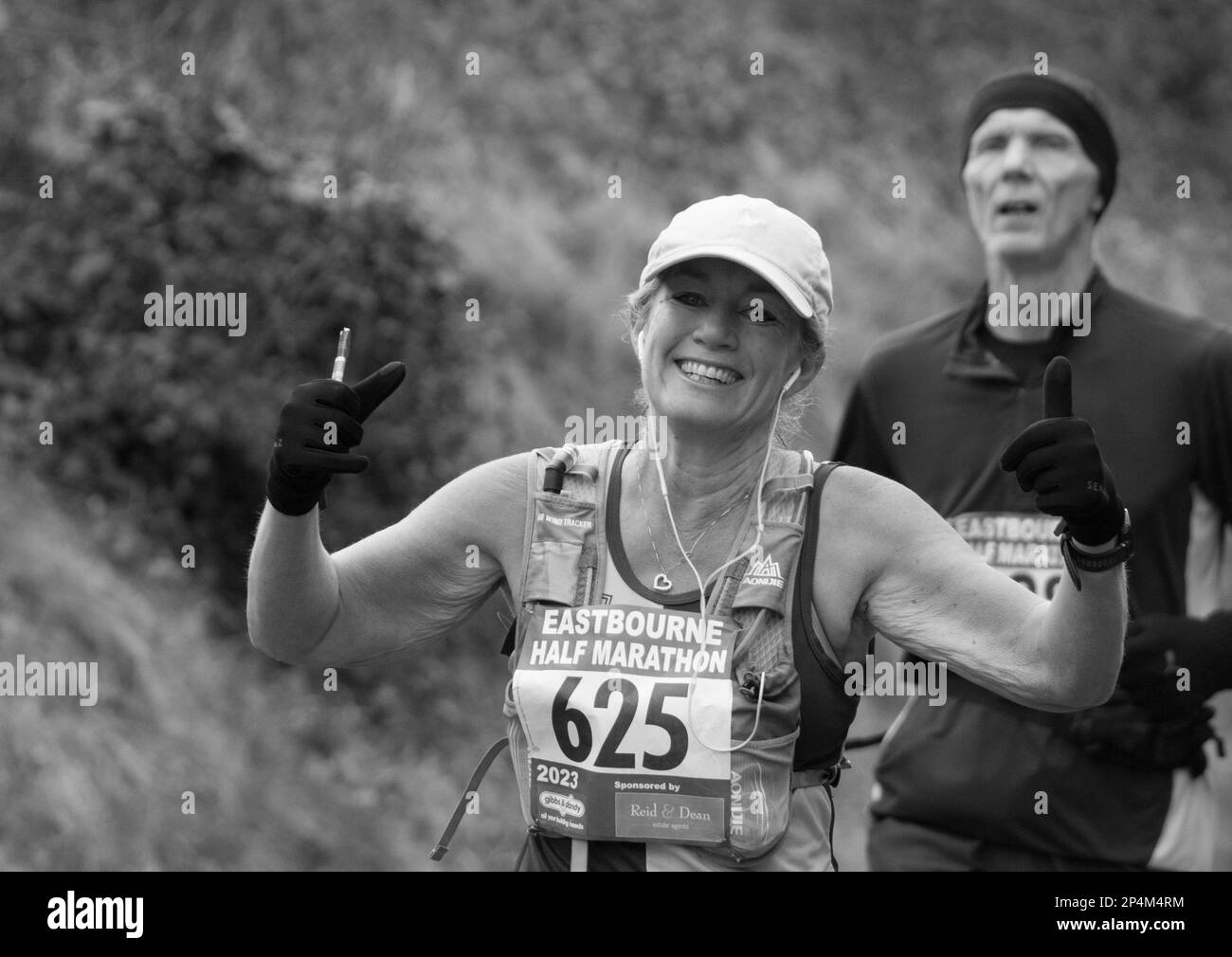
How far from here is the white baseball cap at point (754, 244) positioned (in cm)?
292

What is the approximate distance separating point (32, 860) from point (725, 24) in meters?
7.31

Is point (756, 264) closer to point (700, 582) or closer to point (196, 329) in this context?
point (700, 582)

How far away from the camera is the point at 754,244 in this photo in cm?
293

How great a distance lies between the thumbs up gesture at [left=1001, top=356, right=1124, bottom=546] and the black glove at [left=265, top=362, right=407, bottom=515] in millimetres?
1085

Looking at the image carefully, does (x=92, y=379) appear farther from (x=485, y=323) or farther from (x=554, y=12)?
(x=554, y=12)

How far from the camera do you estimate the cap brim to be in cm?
290

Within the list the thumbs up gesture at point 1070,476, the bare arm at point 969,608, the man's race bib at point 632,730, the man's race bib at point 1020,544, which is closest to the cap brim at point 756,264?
the bare arm at point 969,608

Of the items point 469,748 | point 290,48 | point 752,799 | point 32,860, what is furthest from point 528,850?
point 290,48

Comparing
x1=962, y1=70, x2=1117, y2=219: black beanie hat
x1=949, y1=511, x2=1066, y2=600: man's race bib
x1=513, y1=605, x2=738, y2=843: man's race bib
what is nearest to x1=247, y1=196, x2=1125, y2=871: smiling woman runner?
x1=513, y1=605, x2=738, y2=843: man's race bib

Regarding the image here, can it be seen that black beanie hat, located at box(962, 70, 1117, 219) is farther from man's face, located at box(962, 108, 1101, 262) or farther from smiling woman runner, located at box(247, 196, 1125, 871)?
smiling woman runner, located at box(247, 196, 1125, 871)

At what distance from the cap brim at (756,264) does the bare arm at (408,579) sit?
1.59ft

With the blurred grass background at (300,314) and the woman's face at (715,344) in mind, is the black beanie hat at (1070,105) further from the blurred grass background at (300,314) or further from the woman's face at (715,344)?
the woman's face at (715,344)

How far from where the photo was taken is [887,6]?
487 inches

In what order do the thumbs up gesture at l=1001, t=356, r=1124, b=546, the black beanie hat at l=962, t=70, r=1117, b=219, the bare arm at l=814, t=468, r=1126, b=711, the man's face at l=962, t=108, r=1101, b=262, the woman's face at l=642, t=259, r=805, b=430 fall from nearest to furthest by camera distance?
1. the thumbs up gesture at l=1001, t=356, r=1124, b=546
2. the bare arm at l=814, t=468, r=1126, b=711
3. the woman's face at l=642, t=259, r=805, b=430
4. the man's face at l=962, t=108, r=1101, b=262
5. the black beanie hat at l=962, t=70, r=1117, b=219
